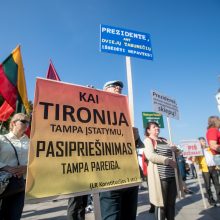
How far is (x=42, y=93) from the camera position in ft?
6.51

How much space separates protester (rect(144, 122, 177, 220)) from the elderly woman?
1.79 meters

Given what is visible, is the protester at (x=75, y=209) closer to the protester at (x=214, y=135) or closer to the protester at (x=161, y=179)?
the protester at (x=161, y=179)

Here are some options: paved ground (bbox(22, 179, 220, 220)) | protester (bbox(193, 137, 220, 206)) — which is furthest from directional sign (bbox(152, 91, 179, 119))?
paved ground (bbox(22, 179, 220, 220))

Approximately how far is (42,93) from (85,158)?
67 centimetres

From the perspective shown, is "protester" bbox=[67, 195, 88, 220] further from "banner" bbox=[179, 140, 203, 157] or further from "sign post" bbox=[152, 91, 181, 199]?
"banner" bbox=[179, 140, 203, 157]

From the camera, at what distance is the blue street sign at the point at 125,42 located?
14.8 ft

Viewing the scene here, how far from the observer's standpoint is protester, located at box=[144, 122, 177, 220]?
341 cm

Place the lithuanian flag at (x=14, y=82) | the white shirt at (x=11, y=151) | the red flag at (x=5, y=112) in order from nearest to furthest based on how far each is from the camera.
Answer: the white shirt at (x=11, y=151)
the lithuanian flag at (x=14, y=82)
the red flag at (x=5, y=112)

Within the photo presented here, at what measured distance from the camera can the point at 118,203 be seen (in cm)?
234

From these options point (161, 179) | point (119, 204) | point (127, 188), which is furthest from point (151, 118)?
point (119, 204)

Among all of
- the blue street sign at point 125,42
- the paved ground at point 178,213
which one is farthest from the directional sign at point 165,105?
the paved ground at point 178,213

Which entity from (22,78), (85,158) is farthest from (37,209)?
(85,158)

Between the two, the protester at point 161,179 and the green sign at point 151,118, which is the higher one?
the green sign at point 151,118

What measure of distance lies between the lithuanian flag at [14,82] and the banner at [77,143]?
3.54 m
